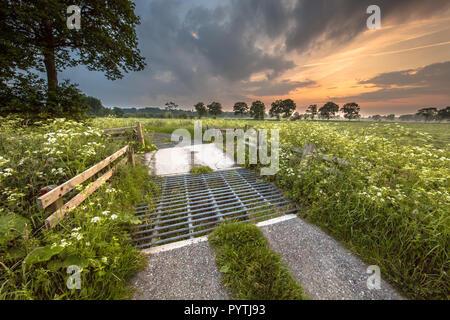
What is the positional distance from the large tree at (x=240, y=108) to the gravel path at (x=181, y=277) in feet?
257

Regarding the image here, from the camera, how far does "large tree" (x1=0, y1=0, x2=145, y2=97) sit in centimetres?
548

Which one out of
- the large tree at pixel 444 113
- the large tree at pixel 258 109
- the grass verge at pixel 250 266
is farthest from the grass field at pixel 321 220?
the large tree at pixel 444 113

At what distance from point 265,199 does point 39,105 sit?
9.82 metres

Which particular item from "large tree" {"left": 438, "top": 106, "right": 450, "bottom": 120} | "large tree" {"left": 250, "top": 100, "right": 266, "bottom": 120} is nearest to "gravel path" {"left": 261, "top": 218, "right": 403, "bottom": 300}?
"large tree" {"left": 250, "top": 100, "right": 266, "bottom": 120}

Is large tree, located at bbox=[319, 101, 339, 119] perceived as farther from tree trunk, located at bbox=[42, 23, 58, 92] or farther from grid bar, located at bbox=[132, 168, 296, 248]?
tree trunk, located at bbox=[42, 23, 58, 92]

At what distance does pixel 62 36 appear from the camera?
22.7 ft

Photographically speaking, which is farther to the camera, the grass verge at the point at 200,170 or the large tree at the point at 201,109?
the large tree at the point at 201,109

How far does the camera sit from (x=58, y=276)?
183 cm

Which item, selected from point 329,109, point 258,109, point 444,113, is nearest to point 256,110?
point 258,109

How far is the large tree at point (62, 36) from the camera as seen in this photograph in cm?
548

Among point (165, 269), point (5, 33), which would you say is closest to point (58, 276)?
point (165, 269)

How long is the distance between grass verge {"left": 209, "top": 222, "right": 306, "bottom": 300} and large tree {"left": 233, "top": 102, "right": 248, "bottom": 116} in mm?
77806

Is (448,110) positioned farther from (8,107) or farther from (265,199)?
(8,107)

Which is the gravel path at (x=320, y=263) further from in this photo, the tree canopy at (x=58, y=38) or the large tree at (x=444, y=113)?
the large tree at (x=444, y=113)
